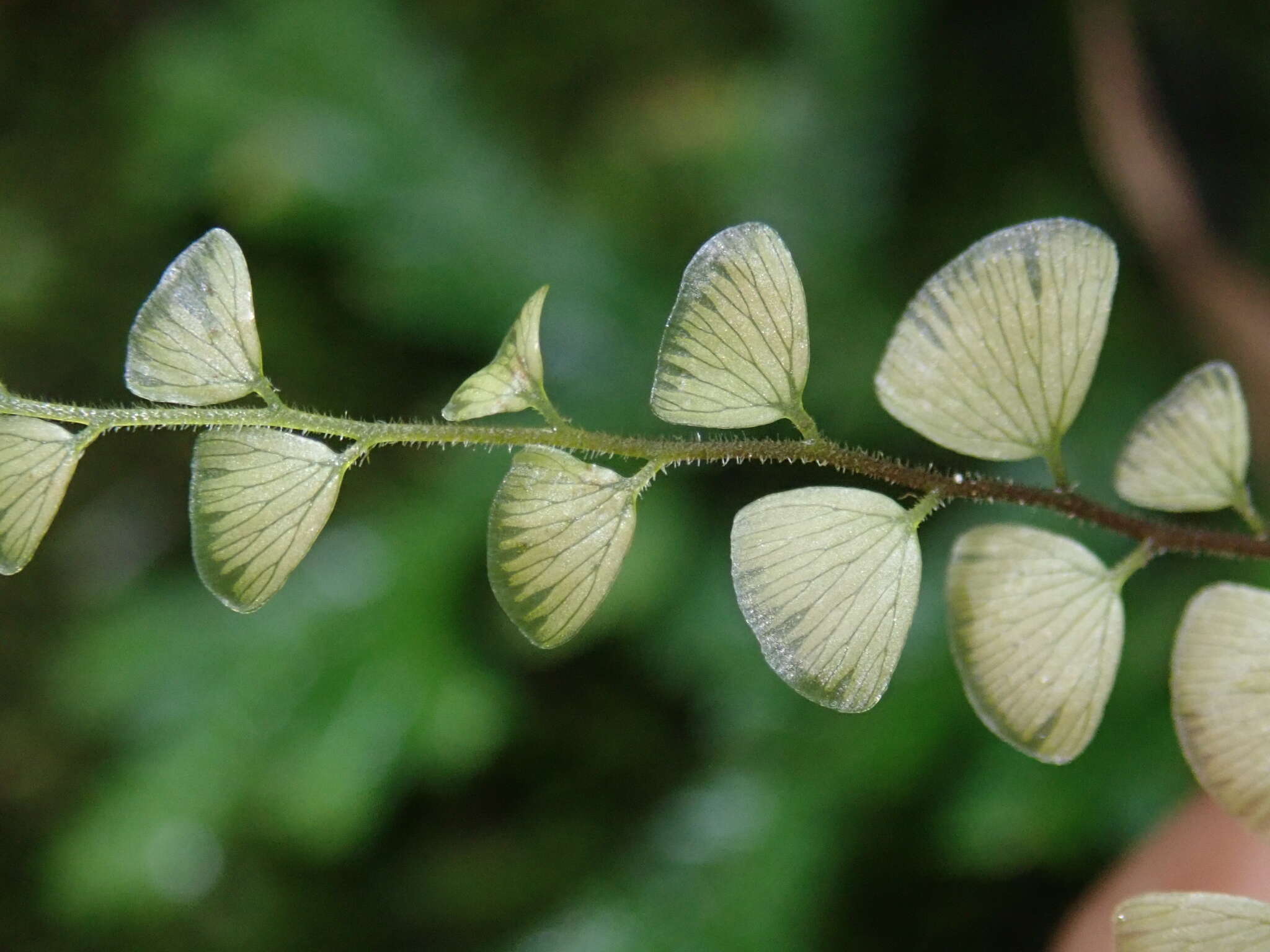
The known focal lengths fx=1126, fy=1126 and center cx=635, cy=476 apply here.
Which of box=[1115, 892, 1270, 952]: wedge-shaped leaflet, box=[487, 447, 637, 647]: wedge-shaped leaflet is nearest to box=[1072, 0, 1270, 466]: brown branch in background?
box=[1115, 892, 1270, 952]: wedge-shaped leaflet

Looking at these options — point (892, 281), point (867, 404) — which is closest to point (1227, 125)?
point (892, 281)

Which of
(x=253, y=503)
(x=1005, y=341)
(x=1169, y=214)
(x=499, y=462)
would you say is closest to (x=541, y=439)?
(x=253, y=503)

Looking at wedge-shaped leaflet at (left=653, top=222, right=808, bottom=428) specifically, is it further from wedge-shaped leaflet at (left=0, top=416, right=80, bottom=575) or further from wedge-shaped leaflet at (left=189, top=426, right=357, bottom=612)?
wedge-shaped leaflet at (left=0, top=416, right=80, bottom=575)

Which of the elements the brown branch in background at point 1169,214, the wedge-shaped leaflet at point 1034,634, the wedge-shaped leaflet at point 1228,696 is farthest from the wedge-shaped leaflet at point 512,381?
the brown branch in background at point 1169,214

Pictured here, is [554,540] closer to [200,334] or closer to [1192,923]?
[200,334]

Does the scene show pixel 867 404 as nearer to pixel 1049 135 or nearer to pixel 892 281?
pixel 892 281
